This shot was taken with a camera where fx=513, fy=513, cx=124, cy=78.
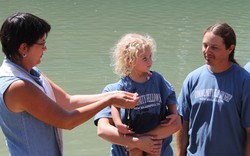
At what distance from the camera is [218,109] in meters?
3.23

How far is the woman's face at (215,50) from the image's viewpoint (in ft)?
10.6

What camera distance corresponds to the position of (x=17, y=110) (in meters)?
2.50

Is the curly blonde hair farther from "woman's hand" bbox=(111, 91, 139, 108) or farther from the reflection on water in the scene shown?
the reflection on water

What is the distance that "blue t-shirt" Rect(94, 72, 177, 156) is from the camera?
3.19m

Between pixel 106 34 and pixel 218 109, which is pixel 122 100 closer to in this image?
pixel 218 109

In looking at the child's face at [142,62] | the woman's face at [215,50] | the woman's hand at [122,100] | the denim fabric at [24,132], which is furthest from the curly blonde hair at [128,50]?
the denim fabric at [24,132]

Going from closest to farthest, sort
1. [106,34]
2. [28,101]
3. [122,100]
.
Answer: [28,101] < [122,100] < [106,34]

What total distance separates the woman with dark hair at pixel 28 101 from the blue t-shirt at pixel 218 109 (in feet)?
2.55

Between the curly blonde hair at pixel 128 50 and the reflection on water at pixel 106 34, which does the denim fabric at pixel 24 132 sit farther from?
→ the reflection on water at pixel 106 34

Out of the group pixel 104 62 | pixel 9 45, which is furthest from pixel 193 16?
pixel 9 45

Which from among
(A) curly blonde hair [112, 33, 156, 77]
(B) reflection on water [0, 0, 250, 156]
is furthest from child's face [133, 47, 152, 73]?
(B) reflection on water [0, 0, 250, 156]

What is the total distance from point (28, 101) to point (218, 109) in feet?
4.31

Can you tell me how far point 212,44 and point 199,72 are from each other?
0.23m

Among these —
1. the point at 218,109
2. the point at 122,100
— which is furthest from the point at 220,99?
the point at 122,100
